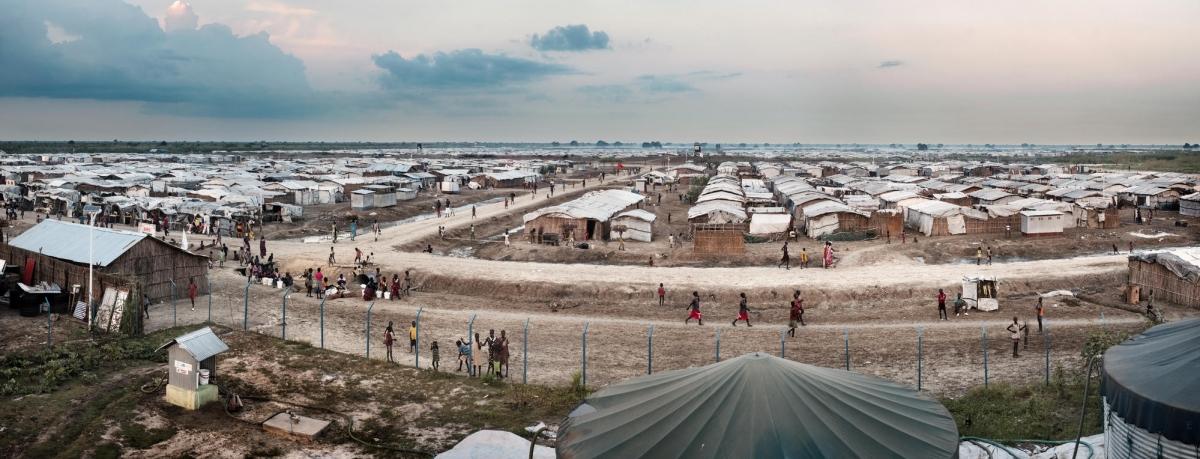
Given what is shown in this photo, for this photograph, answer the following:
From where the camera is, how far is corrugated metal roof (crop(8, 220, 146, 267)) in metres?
28.0

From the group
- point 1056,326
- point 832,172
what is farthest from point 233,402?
point 832,172

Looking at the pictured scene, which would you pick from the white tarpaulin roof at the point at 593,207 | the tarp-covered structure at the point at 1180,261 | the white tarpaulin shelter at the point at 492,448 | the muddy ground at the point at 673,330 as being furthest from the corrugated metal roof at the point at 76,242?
the tarp-covered structure at the point at 1180,261

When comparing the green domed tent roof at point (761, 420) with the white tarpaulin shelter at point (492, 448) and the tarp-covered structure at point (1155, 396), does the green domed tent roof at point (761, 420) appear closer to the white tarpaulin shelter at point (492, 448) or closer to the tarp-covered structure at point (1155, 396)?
the tarp-covered structure at point (1155, 396)

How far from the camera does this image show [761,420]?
9438mm

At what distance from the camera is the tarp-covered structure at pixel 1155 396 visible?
977 cm

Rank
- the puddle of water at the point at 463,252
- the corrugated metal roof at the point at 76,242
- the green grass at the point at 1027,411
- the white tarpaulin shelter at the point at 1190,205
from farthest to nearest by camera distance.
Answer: the white tarpaulin shelter at the point at 1190,205, the puddle of water at the point at 463,252, the corrugated metal roof at the point at 76,242, the green grass at the point at 1027,411

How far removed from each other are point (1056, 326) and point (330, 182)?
→ 230 ft

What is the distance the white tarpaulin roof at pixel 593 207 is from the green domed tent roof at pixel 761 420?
36386 mm

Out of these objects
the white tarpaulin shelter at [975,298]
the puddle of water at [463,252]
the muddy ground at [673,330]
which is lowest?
the muddy ground at [673,330]

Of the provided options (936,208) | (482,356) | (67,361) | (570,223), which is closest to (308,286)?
(67,361)

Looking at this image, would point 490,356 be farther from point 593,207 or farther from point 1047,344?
point 593,207

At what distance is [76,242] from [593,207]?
96.3 ft

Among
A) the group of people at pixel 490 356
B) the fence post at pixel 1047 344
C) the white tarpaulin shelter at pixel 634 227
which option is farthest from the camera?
the white tarpaulin shelter at pixel 634 227

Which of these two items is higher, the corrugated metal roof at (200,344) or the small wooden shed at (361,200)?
the small wooden shed at (361,200)
